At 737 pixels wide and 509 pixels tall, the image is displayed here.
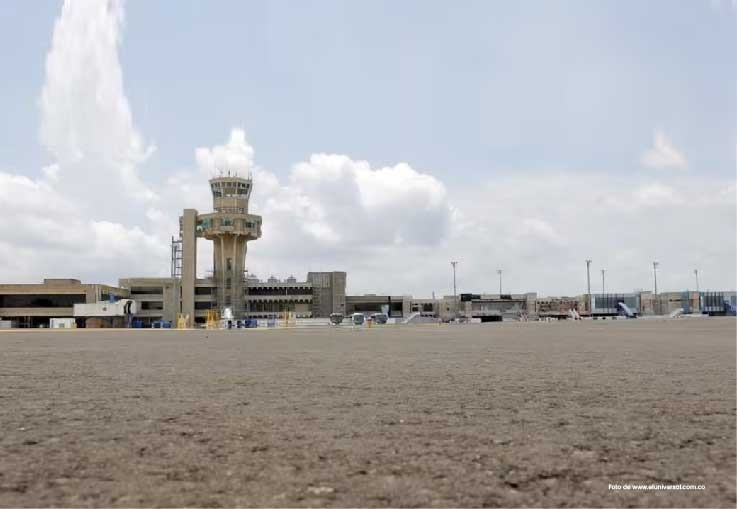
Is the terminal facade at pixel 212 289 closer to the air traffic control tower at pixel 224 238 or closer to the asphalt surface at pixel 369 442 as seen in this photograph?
the air traffic control tower at pixel 224 238

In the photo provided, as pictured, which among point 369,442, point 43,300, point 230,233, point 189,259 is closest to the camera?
point 369,442

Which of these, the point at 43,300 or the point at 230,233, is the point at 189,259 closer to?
the point at 230,233

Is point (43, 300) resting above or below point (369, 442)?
above

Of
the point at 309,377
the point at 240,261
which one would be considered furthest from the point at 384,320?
the point at 309,377

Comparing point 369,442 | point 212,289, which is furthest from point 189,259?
point 369,442

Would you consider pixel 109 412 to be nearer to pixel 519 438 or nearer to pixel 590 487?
pixel 519 438

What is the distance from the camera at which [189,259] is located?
523 ft

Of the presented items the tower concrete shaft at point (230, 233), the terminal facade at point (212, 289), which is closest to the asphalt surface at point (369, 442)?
the terminal facade at point (212, 289)

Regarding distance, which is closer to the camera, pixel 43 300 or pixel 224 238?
pixel 43 300

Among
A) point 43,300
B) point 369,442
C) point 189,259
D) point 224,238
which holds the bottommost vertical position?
point 369,442

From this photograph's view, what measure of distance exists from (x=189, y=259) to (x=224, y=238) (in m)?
9.40

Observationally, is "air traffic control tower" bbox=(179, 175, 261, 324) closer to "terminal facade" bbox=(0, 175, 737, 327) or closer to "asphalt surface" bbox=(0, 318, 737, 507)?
"terminal facade" bbox=(0, 175, 737, 327)

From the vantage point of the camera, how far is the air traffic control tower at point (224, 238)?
15712cm

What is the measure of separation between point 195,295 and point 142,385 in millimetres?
148455
